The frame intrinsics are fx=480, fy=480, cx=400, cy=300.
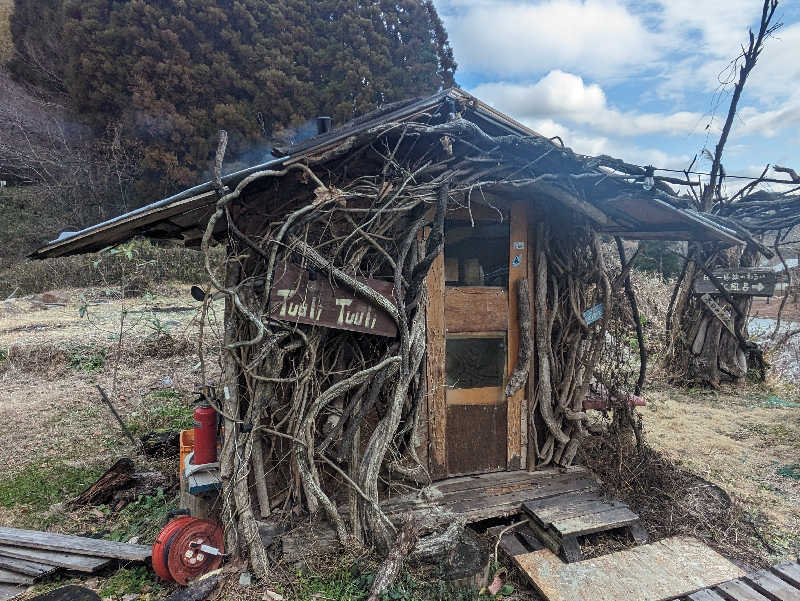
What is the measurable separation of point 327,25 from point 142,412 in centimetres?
1861

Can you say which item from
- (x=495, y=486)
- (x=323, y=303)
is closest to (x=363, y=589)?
(x=495, y=486)

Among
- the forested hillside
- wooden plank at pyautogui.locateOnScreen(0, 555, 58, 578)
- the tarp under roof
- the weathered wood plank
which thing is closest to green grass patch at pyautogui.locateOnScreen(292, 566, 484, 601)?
the weathered wood plank

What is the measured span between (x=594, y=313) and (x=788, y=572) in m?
2.40

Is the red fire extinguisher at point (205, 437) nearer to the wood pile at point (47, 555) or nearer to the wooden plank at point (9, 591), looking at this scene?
the wood pile at point (47, 555)

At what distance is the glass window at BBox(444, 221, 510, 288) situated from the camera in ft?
14.4

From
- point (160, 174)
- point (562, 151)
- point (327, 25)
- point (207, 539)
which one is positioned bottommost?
point (207, 539)

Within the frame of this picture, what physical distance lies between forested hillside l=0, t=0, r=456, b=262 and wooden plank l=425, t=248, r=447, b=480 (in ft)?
53.8

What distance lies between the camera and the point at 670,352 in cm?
977

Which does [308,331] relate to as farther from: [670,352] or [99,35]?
[99,35]

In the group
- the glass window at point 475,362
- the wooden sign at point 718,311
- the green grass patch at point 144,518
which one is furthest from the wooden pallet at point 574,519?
the wooden sign at point 718,311

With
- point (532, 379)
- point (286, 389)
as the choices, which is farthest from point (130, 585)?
point (532, 379)

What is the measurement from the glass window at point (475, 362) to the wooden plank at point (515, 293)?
0.10 meters

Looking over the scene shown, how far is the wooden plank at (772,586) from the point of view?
3.23m

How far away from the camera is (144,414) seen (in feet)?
24.6
